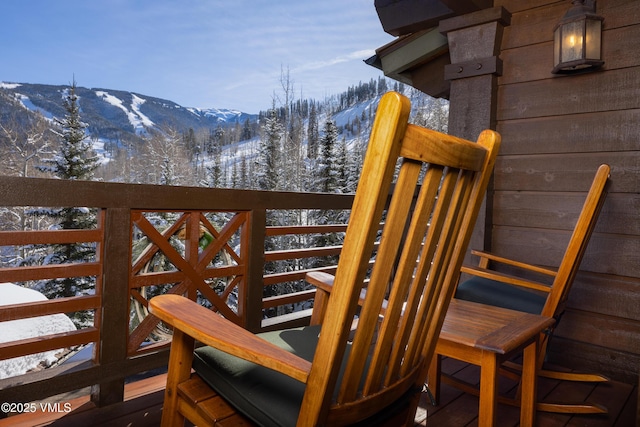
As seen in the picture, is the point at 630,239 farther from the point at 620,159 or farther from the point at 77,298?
the point at 77,298

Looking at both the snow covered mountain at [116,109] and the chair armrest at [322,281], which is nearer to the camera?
the chair armrest at [322,281]

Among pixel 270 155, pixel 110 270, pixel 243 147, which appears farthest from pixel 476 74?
pixel 243 147

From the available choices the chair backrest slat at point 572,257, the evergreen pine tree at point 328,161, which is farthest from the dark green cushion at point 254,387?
the evergreen pine tree at point 328,161

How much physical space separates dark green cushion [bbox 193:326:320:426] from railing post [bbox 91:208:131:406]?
781 mm

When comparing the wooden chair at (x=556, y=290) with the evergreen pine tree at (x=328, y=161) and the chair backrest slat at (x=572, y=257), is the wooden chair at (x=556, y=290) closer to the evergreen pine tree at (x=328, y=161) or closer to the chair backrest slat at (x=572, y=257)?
the chair backrest slat at (x=572, y=257)

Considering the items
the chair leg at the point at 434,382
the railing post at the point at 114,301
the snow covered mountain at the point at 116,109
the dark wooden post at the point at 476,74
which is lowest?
the chair leg at the point at 434,382

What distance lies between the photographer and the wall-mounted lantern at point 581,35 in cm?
203

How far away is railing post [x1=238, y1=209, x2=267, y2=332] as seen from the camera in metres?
2.07

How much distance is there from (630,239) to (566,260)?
0.77m

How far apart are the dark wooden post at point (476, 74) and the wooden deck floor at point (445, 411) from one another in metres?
0.89

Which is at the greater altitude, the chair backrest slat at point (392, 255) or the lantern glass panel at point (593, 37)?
the lantern glass panel at point (593, 37)

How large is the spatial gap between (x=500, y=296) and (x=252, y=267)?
117 centimetres

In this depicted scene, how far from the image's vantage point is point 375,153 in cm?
56

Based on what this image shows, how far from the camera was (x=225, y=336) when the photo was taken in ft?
2.46
